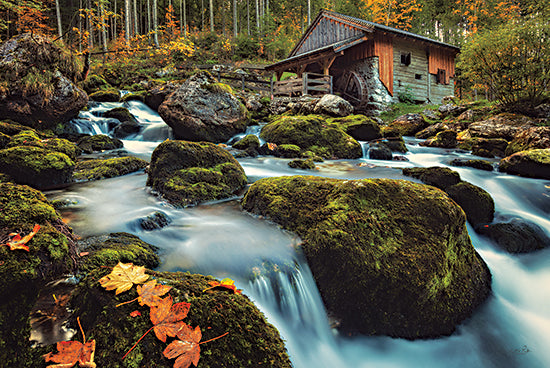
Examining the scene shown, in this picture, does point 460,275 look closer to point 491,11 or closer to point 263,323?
point 263,323

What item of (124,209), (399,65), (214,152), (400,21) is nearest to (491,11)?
Result: (400,21)

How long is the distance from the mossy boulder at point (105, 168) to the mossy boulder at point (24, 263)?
4050 millimetres

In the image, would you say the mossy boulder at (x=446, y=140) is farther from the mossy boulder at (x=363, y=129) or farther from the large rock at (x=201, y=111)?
the large rock at (x=201, y=111)

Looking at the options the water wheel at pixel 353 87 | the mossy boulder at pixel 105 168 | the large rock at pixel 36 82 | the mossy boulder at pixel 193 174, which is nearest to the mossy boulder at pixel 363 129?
the water wheel at pixel 353 87

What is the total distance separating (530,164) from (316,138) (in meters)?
5.52

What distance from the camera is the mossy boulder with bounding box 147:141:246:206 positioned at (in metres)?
4.47

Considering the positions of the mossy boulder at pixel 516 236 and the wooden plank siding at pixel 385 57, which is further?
the wooden plank siding at pixel 385 57

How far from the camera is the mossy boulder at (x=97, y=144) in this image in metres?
8.76

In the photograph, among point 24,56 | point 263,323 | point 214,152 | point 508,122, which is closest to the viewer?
point 263,323

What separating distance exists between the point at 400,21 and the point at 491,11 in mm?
8974

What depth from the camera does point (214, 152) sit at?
17.4ft

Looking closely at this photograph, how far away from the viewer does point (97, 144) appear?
29.9 ft

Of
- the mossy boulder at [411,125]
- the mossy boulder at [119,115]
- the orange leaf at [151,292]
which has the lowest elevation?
the orange leaf at [151,292]

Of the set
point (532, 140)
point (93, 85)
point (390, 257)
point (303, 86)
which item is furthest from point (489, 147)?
point (93, 85)
